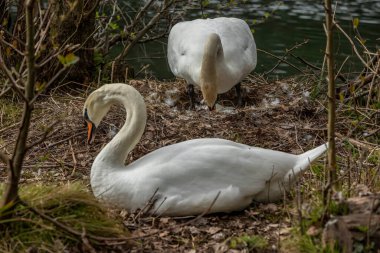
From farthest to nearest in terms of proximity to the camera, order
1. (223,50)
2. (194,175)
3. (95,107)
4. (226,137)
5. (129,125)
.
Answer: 1. (223,50)
2. (226,137)
3. (95,107)
4. (129,125)
5. (194,175)

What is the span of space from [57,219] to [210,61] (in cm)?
389

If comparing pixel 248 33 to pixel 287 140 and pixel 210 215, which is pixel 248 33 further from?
pixel 210 215

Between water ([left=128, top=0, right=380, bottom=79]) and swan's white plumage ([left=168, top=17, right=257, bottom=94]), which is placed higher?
swan's white plumage ([left=168, top=17, right=257, bottom=94])

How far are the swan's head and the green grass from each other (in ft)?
3.39

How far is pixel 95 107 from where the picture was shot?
562 cm

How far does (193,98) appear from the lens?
8.58 m

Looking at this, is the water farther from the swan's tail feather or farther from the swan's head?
the swan's tail feather

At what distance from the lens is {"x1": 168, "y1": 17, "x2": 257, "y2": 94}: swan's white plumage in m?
8.12

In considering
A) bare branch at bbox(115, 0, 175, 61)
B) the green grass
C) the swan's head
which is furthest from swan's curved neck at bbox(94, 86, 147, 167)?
bare branch at bbox(115, 0, 175, 61)

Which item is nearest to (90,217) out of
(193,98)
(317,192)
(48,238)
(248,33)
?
(48,238)

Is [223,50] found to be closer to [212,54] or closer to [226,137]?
[212,54]

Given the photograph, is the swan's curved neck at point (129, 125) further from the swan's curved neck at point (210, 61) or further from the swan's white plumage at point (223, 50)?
the swan's white plumage at point (223, 50)

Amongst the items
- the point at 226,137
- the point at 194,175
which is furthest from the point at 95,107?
the point at 226,137

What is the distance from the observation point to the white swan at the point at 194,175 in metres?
5.03
